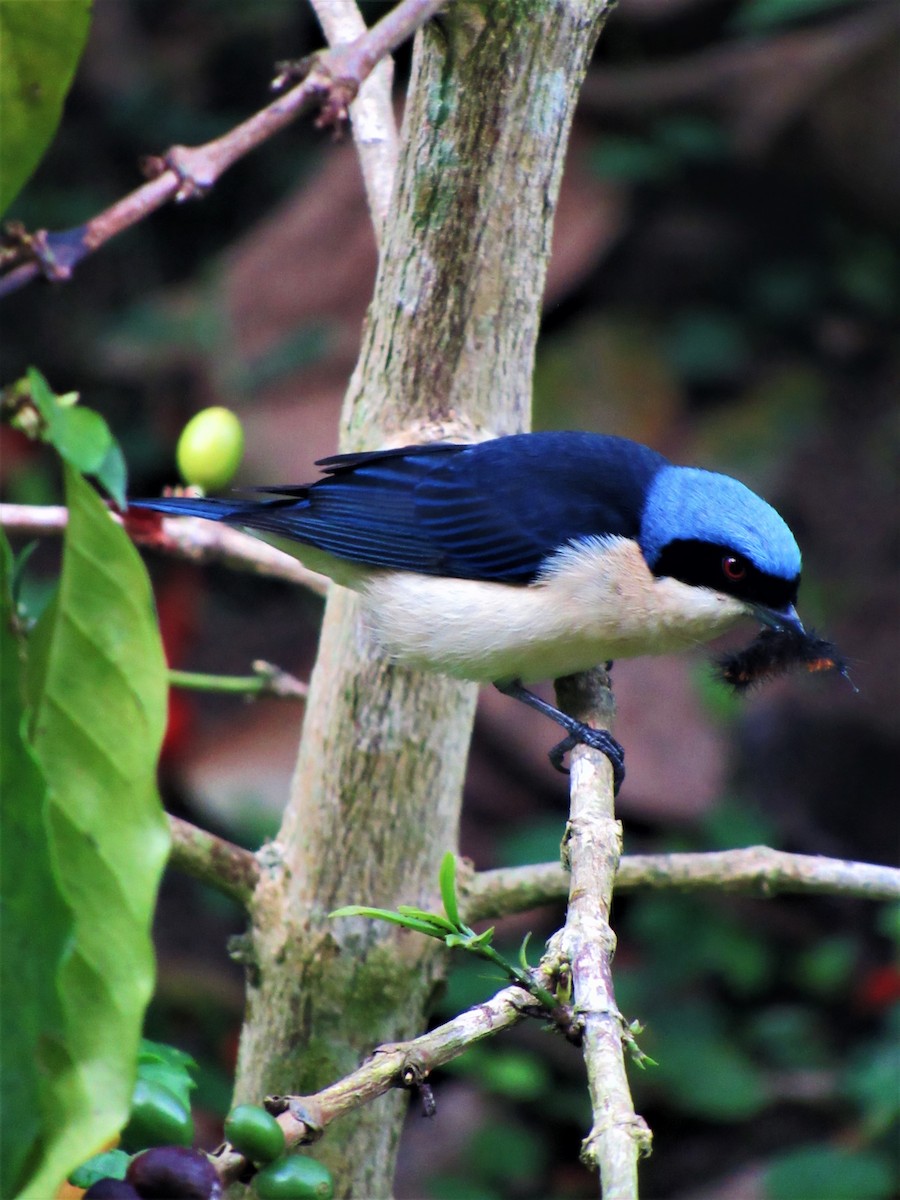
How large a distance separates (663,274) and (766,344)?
578 millimetres

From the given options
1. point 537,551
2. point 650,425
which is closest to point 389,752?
point 537,551

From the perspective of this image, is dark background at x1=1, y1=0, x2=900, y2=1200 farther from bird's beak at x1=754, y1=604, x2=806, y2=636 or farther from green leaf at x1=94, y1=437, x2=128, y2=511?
green leaf at x1=94, y1=437, x2=128, y2=511

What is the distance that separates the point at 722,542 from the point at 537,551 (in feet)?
1.22

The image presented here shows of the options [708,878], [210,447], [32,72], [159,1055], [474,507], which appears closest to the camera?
[32,72]

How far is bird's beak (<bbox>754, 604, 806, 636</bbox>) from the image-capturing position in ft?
8.06

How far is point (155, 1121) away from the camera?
1.44 meters

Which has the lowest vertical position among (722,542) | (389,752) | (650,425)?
(389,752)

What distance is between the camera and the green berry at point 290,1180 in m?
1.33

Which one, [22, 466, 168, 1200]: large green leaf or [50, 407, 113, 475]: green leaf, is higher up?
[50, 407, 113, 475]: green leaf

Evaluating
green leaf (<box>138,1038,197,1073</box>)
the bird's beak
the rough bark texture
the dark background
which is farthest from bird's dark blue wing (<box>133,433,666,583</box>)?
the dark background

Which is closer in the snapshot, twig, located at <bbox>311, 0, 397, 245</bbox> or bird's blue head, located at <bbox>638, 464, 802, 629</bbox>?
bird's blue head, located at <bbox>638, 464, 802, 629</bbox>

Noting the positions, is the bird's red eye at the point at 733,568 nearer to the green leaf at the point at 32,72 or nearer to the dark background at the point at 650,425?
the green leaf at the point at 32,72

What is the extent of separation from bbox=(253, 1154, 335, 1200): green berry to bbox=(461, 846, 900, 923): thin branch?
75cm

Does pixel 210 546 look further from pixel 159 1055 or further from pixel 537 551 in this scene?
pixel 159 1055
